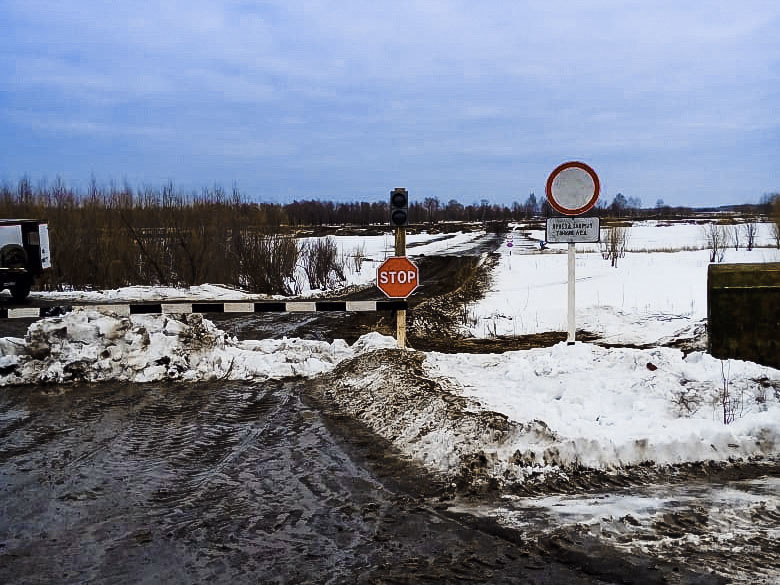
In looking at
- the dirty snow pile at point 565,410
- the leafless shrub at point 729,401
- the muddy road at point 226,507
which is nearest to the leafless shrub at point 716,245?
the dirty snow pile at point 565,410

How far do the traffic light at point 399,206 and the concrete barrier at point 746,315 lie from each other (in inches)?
164

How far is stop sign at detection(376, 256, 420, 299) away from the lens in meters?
10.5

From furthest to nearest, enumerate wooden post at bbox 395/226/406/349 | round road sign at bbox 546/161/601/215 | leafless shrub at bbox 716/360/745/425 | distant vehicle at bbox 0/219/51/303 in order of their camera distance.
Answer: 1. distant vehicle at bbox 0/219/51/303
2. wooden post at bbox 395/226/406/349
3. round road sign at bbox 546/161/601/215
4. leafless shrub at bbox 716/360/745/425

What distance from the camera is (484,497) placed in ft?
17.9

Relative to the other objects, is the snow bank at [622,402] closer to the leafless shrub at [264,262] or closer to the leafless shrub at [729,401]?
the leafless shrub at [729,401]

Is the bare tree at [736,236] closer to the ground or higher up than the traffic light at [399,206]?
closer to the ground

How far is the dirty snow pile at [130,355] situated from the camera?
397 inches

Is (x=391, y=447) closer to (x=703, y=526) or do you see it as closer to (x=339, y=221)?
(x=703, y=526)

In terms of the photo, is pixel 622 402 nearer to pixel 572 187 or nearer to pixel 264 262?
pixel 572 187

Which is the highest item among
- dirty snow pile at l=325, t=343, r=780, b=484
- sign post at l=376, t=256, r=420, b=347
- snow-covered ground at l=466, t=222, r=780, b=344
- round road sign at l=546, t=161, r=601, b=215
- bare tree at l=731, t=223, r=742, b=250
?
round road sign at l=546, t=161, r=601, b=215

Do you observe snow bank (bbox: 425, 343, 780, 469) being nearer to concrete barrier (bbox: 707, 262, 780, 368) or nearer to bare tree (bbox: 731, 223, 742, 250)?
concrete barrier (bbox: 707, 262, 780, 368)

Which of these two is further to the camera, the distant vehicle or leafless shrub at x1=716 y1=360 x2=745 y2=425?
the distant vehicle

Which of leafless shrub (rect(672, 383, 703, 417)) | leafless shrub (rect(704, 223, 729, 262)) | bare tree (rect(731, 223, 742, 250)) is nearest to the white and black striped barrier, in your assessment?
leafless shrub (rect(672, 383, 703, 417))

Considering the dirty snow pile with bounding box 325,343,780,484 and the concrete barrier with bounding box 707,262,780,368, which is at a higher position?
the concrete barrier with bounding box 707,262,780,368
